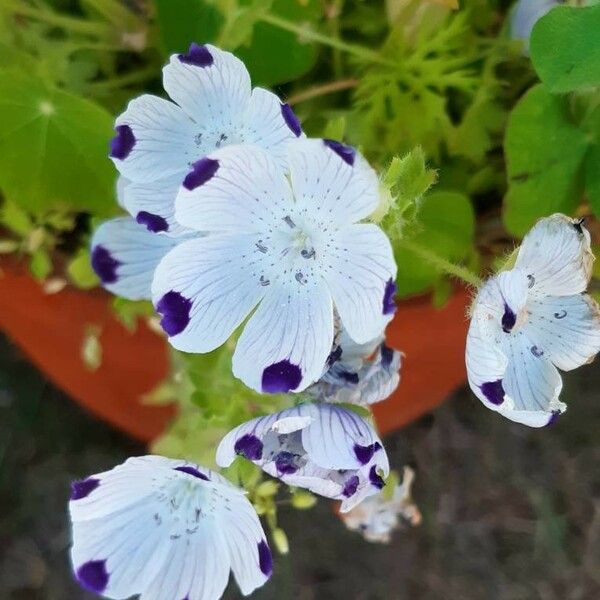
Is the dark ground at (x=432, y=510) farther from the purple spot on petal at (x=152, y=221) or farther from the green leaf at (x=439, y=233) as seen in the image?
the purple spot on petal at (x=152, y=221)

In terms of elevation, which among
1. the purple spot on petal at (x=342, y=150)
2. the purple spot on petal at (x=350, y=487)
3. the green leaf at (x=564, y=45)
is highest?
the green leaf at (x=564, y=45)

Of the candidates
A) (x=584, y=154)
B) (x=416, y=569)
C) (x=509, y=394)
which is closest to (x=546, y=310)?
(x=509, y=394)

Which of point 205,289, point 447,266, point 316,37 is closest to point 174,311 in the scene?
point 205,289

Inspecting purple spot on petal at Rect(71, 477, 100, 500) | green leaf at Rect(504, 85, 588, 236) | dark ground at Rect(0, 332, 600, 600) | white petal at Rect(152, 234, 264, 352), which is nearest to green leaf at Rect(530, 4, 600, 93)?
green leaf at Rect(504, 85, 588, 236)

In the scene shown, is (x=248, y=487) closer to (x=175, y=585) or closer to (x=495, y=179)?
(x=175, y=585)

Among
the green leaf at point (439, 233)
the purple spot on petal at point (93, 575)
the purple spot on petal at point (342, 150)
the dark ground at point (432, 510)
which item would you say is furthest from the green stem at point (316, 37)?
the dark ground at point (432, 510)

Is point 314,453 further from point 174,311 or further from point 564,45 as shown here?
point 564,45
